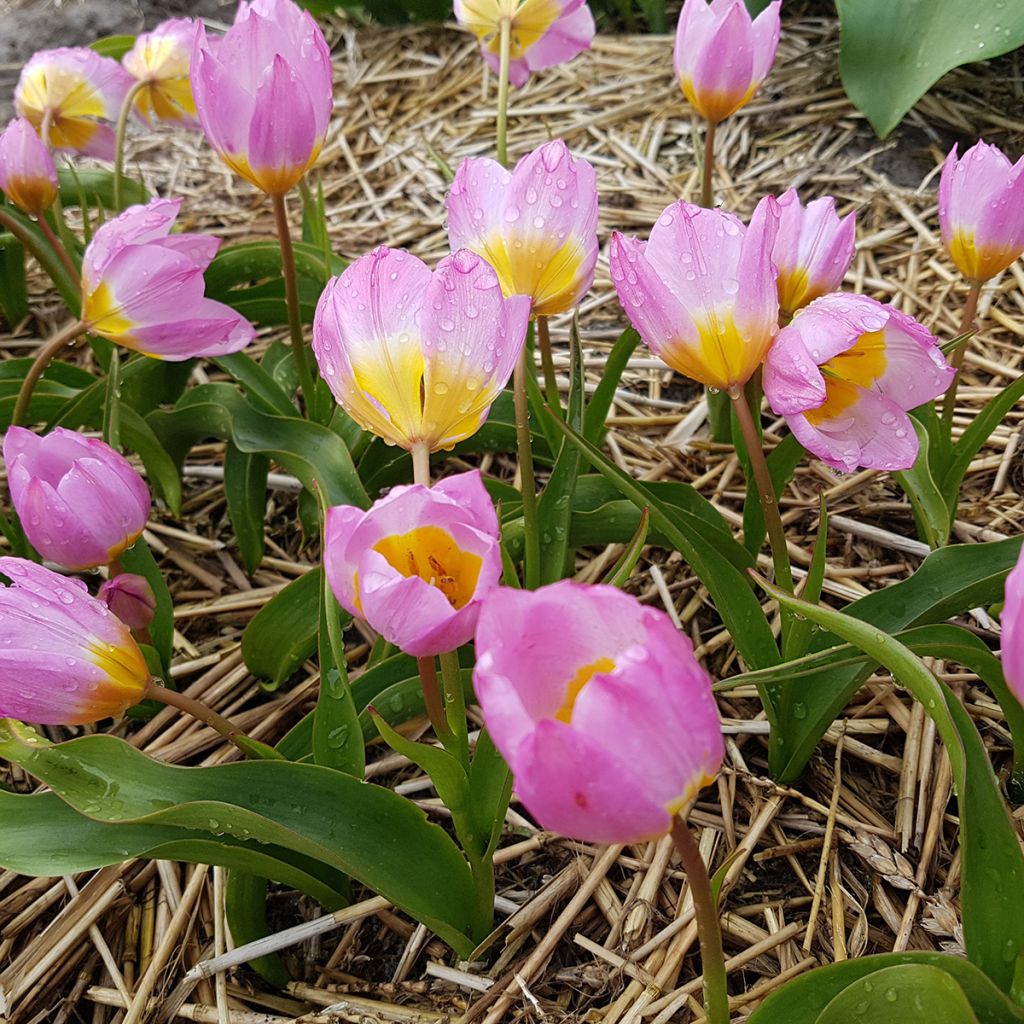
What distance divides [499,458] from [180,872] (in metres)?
0.71

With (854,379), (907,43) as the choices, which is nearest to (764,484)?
(854,379)

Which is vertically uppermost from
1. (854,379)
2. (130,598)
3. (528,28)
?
(528,28)

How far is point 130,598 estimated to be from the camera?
980 mm

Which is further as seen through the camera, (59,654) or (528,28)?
(528,28)

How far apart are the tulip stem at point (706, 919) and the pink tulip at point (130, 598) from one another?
1.95ft

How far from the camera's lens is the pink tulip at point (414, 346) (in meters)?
0.73

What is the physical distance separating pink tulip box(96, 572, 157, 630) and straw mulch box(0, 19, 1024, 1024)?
0.18m

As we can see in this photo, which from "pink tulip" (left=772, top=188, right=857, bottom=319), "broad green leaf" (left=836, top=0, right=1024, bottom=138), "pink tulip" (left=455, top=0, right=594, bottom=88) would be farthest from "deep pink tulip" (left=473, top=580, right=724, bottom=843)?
"broad green leaf" (left=836, top=0, right=1024, bottom=138)

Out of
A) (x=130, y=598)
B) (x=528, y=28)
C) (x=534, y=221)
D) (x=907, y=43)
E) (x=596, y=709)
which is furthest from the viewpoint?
(x=907, y=43)

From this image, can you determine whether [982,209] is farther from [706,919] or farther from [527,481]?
[706,919]

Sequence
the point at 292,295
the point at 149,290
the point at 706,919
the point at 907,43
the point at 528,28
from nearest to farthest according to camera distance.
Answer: the point at 706,919 → the point at 149,290 → the point at 292,295 → the point at 528,28 → the point at 907,43

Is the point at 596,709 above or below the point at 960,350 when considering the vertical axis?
Result: above

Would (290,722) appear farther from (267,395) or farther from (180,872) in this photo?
(267,395)

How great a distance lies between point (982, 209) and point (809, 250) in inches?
7.9
